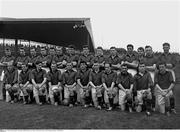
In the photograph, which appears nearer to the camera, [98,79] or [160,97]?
[160,97]

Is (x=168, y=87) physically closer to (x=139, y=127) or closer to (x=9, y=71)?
(x=139, y=127)

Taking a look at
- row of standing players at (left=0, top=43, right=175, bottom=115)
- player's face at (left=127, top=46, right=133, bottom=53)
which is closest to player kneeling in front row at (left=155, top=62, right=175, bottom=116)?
row of standing players at (left=0, top=43, right=175, bottom=115)

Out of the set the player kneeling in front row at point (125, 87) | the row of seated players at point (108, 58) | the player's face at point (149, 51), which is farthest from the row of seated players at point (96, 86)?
the player's face at point (149, 51)

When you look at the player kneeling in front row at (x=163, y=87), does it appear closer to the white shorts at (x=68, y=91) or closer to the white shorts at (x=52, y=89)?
the white shorts at (x=68, y=91)

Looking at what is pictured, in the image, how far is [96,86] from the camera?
6.02m

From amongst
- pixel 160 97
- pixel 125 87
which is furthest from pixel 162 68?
pixel 125 87

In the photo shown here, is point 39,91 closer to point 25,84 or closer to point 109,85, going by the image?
point 25,84

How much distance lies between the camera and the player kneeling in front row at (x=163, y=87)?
18.0 feet

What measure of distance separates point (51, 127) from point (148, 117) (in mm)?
2087

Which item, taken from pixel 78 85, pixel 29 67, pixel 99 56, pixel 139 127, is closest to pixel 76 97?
pixel 78 85

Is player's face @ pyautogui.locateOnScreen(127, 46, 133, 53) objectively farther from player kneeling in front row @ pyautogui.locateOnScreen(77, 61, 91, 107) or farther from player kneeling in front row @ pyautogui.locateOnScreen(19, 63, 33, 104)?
player kneeling in front row @ pyautogui.locateOnScreen(19, 63, 33, 104)

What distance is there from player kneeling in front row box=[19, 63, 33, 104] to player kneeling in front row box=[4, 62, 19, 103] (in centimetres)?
16

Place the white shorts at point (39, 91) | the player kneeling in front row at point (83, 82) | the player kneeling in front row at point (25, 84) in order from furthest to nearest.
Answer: the player kneeling in front row at point (25, 84), the white shorts at point (39, 91), the player kneeling in front row at point (83, 82)

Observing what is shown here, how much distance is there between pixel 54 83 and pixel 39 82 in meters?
0.44
